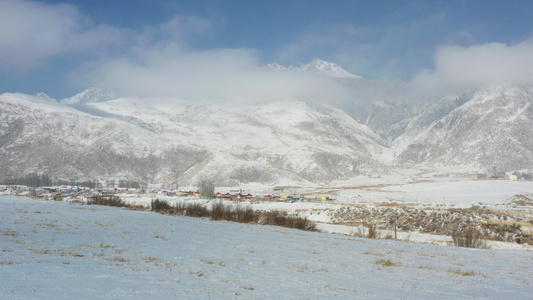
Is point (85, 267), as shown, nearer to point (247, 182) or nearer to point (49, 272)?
point (49, 272)

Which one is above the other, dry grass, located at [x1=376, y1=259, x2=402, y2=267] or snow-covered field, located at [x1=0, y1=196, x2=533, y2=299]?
snow-covered field, located at [x1=0, y1=196, x2=533, y2=299]

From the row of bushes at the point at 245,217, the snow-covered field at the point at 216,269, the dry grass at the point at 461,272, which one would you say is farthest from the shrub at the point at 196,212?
the dry grass at the point at 461,272

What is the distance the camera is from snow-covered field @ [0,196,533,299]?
269 inches

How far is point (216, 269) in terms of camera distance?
9266mm

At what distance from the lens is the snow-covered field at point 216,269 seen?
683 cm

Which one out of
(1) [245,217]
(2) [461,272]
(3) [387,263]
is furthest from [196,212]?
(2) [461,272]

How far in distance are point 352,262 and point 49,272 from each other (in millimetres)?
8226

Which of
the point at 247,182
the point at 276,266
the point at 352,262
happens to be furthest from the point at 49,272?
the point at 247,182

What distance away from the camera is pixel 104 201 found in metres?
36.9

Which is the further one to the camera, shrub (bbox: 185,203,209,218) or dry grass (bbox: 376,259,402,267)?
shrub (bbox: 185,203,209,218)

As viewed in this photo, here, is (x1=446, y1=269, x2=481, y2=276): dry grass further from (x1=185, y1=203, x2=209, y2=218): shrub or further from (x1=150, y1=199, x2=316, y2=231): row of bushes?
(x1=185, y1=203, x2=209, y2=218): shrub

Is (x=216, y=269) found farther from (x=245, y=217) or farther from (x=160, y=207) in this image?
(x=160, y=207)

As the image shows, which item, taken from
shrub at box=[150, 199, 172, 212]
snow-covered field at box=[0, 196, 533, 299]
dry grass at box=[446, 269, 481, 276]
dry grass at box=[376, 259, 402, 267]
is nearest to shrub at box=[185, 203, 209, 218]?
shrub at box=[150, 199, 172, 212]

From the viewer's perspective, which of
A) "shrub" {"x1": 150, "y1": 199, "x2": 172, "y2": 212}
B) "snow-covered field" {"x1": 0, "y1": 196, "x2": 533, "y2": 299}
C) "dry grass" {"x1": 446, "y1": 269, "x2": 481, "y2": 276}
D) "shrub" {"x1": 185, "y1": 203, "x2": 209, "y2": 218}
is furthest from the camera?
"shrub" {"x1": 150, "y1": 199, "x2": 172, "y2": 212}
